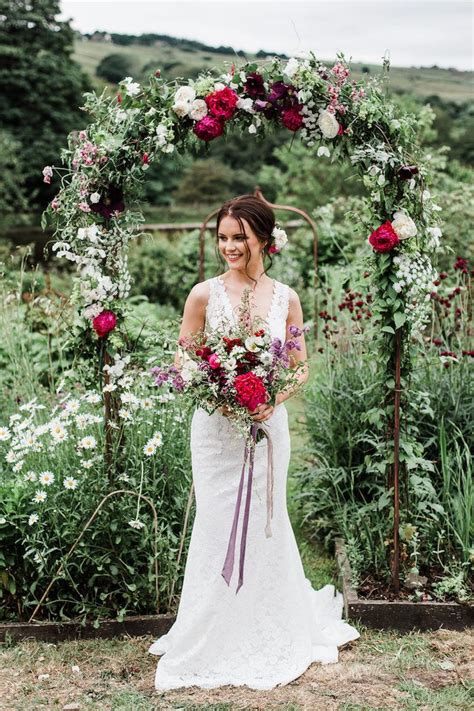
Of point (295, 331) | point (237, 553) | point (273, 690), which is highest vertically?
point (295, 331)

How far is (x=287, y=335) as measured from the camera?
12.3ft

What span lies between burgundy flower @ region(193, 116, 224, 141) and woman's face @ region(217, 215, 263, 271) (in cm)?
53

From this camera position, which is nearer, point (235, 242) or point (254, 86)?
point (235, 242)

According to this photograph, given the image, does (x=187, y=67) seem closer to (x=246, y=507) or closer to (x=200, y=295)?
(x=200, y=295)

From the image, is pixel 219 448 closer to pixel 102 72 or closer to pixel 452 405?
pixel 452 405

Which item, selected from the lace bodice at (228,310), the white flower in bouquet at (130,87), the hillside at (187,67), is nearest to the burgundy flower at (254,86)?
the white flower in bouquet at (130,87)

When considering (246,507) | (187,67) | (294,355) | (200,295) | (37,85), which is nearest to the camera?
(246,507)

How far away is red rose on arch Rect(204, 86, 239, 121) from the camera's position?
3.70 m

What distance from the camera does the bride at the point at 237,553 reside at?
3553 millimetres

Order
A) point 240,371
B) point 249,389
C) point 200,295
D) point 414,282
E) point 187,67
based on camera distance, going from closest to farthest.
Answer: point 249,389, point 240,371, point 200,295, point 414,282, point 187,67

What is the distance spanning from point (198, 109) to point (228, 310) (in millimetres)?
996

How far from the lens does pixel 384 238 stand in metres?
3.79

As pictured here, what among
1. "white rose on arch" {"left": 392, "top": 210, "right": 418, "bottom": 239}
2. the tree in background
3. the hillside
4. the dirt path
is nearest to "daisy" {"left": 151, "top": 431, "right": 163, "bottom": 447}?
the dirt path

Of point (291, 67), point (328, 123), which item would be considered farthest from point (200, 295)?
point (291, 67)
